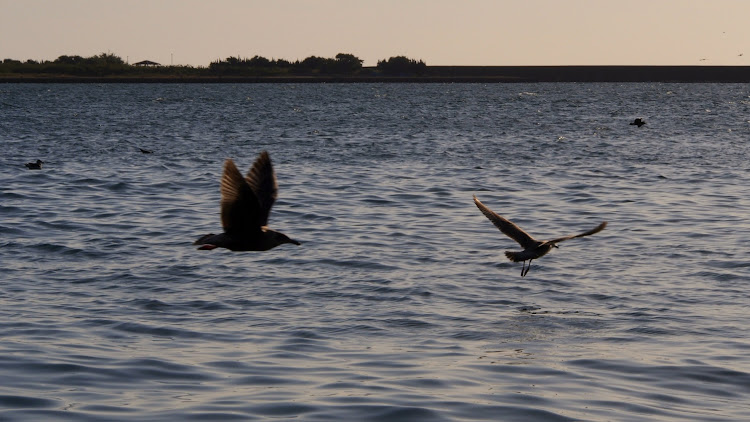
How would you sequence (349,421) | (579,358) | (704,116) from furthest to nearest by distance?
1. (704,116)
2. (579,358)
3. (349,421)

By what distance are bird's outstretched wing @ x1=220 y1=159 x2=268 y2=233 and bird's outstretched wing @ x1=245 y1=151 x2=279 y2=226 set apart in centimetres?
22

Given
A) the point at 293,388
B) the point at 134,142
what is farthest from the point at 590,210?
the point at 134,142

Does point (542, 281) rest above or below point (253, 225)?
below

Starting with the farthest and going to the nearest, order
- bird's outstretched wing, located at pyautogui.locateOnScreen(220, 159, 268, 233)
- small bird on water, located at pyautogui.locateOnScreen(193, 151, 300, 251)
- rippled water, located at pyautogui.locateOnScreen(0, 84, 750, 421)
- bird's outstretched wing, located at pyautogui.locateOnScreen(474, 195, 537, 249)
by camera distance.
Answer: bird's outstretched wing, located at pyautogui.locateOnScreen(474, 195, 537, 249) < rippled water, located at pyautogui.locateOnScreen(0, 84, 750, 421) < small bird on water, located at pyautogui.locateOnScreen(193, 151, 300, 251) < bird's outstretched wing, located at pyautogui.locateOnScreen(220, 159, 268, 233)

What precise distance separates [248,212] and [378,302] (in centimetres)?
438

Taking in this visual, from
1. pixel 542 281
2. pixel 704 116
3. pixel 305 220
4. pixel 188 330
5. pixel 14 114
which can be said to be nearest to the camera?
pixel 188 330

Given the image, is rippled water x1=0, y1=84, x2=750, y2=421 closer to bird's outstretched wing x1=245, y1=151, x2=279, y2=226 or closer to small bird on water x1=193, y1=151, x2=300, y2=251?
small bird on water x1=193, y1=151, x2=300, y2=251

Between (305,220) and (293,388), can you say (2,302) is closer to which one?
(293,388)

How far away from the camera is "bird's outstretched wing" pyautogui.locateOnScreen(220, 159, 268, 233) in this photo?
9.74 m

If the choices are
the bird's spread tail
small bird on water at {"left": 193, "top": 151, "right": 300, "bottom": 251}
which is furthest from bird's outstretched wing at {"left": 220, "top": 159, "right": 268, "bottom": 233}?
the bird's spread tail

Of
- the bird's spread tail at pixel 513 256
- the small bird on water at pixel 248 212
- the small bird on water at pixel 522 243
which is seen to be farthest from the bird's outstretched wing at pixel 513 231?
the small bird on water at pixel 248 212

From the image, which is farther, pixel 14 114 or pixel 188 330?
pixel 14 114

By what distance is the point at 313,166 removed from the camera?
35.7 m

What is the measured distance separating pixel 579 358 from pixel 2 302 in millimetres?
7305
